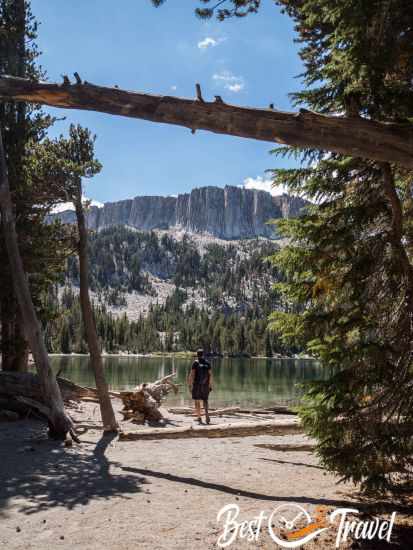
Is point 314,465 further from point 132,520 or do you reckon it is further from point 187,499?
point 132,520

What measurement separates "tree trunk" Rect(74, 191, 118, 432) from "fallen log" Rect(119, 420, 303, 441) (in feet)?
2.89

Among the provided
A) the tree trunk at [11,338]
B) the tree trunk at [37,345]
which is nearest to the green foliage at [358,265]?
the tree trunk at [37,345]

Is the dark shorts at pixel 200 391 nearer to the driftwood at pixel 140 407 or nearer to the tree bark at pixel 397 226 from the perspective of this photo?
the driftwood at pixel 140 407

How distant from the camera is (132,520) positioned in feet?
17.3

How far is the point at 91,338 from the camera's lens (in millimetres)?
12102

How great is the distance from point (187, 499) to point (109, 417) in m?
6.05

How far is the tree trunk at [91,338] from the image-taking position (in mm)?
11888

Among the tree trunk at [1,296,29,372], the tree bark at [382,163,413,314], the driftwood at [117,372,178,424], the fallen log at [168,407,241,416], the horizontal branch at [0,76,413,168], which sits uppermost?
the horizontal branch at [0,76,413,168]

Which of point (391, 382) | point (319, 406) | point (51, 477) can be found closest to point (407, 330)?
point (391, 382)

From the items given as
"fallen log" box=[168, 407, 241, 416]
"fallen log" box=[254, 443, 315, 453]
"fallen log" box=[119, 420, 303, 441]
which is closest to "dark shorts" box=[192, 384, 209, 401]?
"fallen log" box=[168, 407, 241, 416]

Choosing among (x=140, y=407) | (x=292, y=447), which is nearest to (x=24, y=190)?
(x=140, y=407)

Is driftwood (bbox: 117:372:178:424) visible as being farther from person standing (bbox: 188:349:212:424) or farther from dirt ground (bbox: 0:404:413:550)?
dirt ground (bbox: 0:404:413:550)

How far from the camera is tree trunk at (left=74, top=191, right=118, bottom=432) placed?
39.0 feet

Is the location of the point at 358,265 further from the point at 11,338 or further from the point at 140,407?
the point at 11,338
